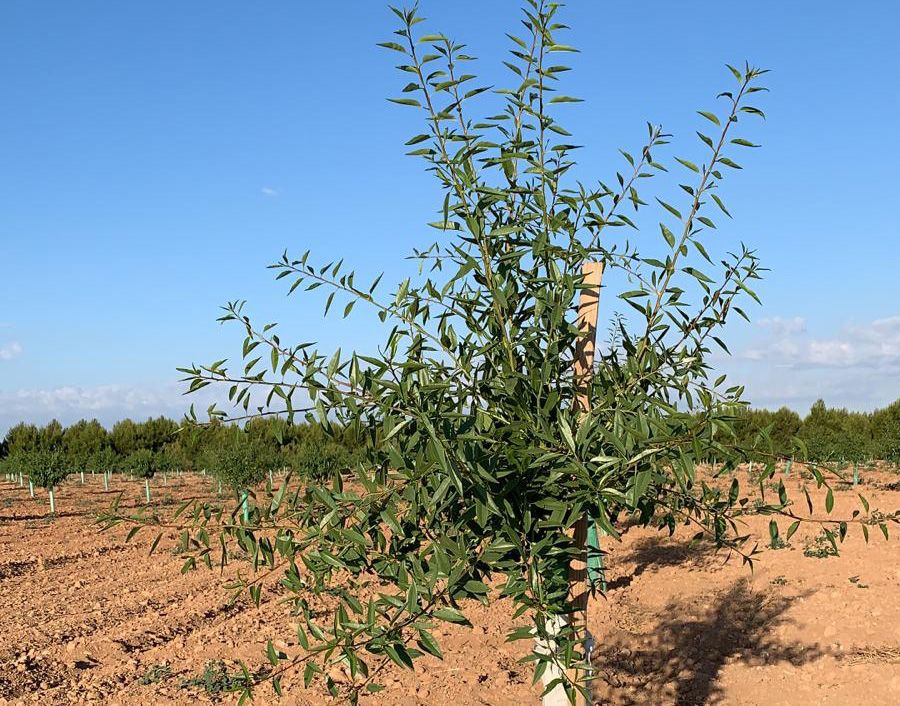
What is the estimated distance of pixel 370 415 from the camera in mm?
3369

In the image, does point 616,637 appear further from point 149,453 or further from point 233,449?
point 149,453

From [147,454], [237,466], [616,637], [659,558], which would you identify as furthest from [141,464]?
[616,637]

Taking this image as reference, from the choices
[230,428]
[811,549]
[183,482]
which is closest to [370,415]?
[230,428]

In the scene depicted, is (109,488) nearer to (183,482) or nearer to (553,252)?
(183,482)

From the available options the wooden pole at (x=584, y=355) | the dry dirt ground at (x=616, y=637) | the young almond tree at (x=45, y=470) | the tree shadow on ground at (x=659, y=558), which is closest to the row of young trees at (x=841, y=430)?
the tree shadow on ground at (x=659, y=558)

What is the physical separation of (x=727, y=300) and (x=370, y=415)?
1.81 meters

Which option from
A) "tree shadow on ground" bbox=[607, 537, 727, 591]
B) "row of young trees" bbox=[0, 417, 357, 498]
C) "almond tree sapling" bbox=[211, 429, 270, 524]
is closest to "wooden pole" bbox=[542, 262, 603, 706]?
"tree shadow on ground" bbox=[607, 537, 727, 591]

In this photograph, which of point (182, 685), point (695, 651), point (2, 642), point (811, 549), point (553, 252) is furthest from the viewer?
point (811, 549)

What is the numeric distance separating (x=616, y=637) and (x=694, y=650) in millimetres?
993

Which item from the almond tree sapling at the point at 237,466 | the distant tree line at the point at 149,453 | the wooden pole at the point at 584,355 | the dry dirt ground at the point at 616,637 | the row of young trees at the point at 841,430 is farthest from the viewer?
the row of young trees at the point at 841,430

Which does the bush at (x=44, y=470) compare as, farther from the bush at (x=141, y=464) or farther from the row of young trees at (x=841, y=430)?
the row of young trees at (x=841, y=430)

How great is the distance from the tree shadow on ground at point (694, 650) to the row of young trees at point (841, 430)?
1683 centimetres

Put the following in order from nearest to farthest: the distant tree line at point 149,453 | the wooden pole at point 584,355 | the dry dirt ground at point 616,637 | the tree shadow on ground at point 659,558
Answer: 1. the wooden pole at point 584,355
2. the dry dirt ground at point 616,637
3. the tree shadow on ground at point 659,558
4. the distant tree line at point 149,453

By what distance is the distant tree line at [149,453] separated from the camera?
25.5 m
